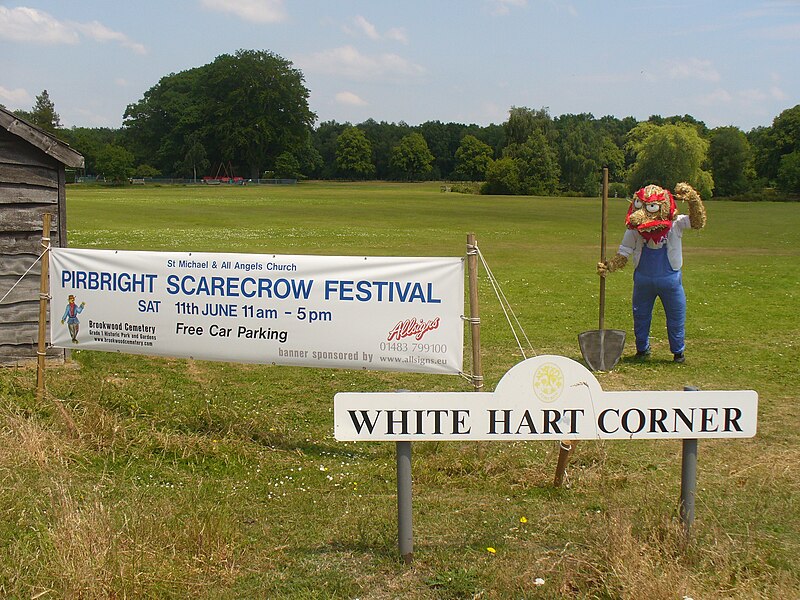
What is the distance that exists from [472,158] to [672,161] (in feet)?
211

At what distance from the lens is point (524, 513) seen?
5883mm

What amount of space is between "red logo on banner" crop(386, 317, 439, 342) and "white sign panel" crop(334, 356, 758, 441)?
2.47m

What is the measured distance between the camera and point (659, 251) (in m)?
11.2

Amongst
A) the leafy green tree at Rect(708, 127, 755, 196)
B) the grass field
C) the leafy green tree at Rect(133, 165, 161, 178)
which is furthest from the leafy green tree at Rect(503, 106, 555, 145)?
the grass field

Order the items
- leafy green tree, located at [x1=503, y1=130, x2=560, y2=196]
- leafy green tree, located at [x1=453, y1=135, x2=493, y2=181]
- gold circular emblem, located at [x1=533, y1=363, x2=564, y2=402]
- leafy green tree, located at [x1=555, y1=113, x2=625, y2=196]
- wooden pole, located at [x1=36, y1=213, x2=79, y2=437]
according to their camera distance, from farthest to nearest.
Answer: leafy green tree, located at [x1=453, y1=135, x2=493, y2=181] → leafy green tree, located at [x1=555, y1=113, x2=625, y2=196] → leafy green tree, located at [x1=503, y1=130, x2=560, y2=196] → wooden pole, located at [x1=36, y1=213, x2=79, y2=437] → gold circular emblem, located at [x1=533, y1=363, x2=564, y2=402]

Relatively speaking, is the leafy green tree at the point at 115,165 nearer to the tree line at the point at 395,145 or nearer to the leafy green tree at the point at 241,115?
the tree line at the point at 395,145

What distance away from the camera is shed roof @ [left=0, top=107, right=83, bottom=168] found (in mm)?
10273

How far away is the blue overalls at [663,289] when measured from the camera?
11250 millimetres

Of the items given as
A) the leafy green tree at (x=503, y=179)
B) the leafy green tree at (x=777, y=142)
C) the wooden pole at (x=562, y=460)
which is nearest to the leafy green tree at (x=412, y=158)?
the leafy green tree at (x=503, y=179)

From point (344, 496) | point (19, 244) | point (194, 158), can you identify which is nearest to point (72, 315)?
point (19, 244)

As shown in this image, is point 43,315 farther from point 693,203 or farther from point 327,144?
point 327,144

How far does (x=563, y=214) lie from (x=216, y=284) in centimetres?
4621

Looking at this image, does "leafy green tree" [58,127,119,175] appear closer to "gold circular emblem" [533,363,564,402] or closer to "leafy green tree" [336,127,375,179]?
"leafy green tree" [336,127,375,179]

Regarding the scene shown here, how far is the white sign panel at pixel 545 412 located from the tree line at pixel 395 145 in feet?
243
